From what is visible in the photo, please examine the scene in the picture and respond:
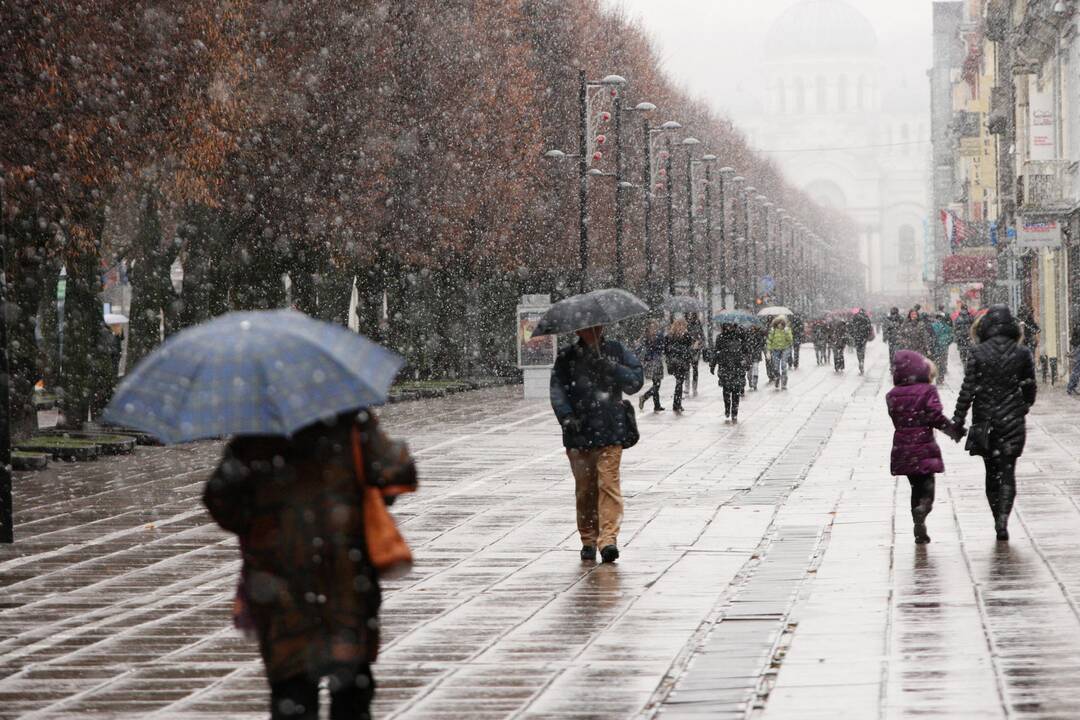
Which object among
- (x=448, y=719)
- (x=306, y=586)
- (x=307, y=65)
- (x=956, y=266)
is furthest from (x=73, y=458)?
(x=956, y=266)

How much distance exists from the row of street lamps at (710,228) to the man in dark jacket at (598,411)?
2530 centimetres

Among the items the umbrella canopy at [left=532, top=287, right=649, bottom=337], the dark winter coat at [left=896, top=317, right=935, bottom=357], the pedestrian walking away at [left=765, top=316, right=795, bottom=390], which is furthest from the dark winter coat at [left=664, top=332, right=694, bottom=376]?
the umbrella canopy at [left=532, top=287, right=649, bottom=337]

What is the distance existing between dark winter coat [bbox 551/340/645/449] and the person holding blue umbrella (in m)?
6.51

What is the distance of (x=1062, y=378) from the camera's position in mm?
42312

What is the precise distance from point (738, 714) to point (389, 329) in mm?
40076

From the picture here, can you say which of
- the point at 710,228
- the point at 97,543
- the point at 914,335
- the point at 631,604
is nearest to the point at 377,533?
the point at 631,604

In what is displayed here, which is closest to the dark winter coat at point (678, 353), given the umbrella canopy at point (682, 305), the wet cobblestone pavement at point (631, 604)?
the umbrella canopy at point (682, 305)

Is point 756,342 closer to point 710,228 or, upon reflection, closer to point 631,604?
point 710,228

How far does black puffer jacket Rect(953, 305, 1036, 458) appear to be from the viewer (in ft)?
42.4

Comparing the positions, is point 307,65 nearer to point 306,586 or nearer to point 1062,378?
point 1062,378

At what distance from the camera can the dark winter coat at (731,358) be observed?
2998cm

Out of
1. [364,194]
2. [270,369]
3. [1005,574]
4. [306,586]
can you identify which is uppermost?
[364,194]

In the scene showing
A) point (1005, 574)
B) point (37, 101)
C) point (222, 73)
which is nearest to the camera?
point (1005, 574)

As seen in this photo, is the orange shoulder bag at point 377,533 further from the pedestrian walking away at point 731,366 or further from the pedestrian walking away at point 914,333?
the pedestrian walking away at point 914,333
